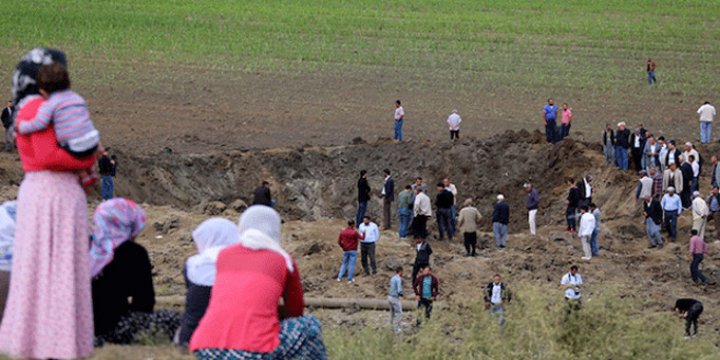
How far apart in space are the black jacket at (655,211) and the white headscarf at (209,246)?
19848 mm

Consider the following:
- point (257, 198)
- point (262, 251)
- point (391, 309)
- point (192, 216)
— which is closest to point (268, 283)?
point (262, 251)

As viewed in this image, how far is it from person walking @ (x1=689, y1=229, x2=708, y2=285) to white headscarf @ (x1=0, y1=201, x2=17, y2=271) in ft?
59.9

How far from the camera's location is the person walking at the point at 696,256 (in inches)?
1018

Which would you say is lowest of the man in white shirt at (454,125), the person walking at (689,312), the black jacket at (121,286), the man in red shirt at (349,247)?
the person walking at (689,312)

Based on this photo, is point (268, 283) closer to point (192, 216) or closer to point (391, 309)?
point (391, 309)

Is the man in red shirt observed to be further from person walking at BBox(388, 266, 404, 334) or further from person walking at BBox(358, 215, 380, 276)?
person walking at BBox(388, 266, 404, 334)

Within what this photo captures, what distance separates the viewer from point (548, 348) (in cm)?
1504

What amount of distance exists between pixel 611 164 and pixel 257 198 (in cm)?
1152

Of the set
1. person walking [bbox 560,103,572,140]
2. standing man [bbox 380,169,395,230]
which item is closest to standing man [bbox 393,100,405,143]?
person walking [bbox 560,103,572,140]

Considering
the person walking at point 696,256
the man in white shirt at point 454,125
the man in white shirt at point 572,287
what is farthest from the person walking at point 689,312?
the man in white shirt at point 454,125

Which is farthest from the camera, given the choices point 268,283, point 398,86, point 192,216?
point 398,86

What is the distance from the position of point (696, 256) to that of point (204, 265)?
1805 cm

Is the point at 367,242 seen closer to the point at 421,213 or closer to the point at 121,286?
the point at 421,213

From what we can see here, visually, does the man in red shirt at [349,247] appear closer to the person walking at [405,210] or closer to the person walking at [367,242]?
the person walking at [367,242]
